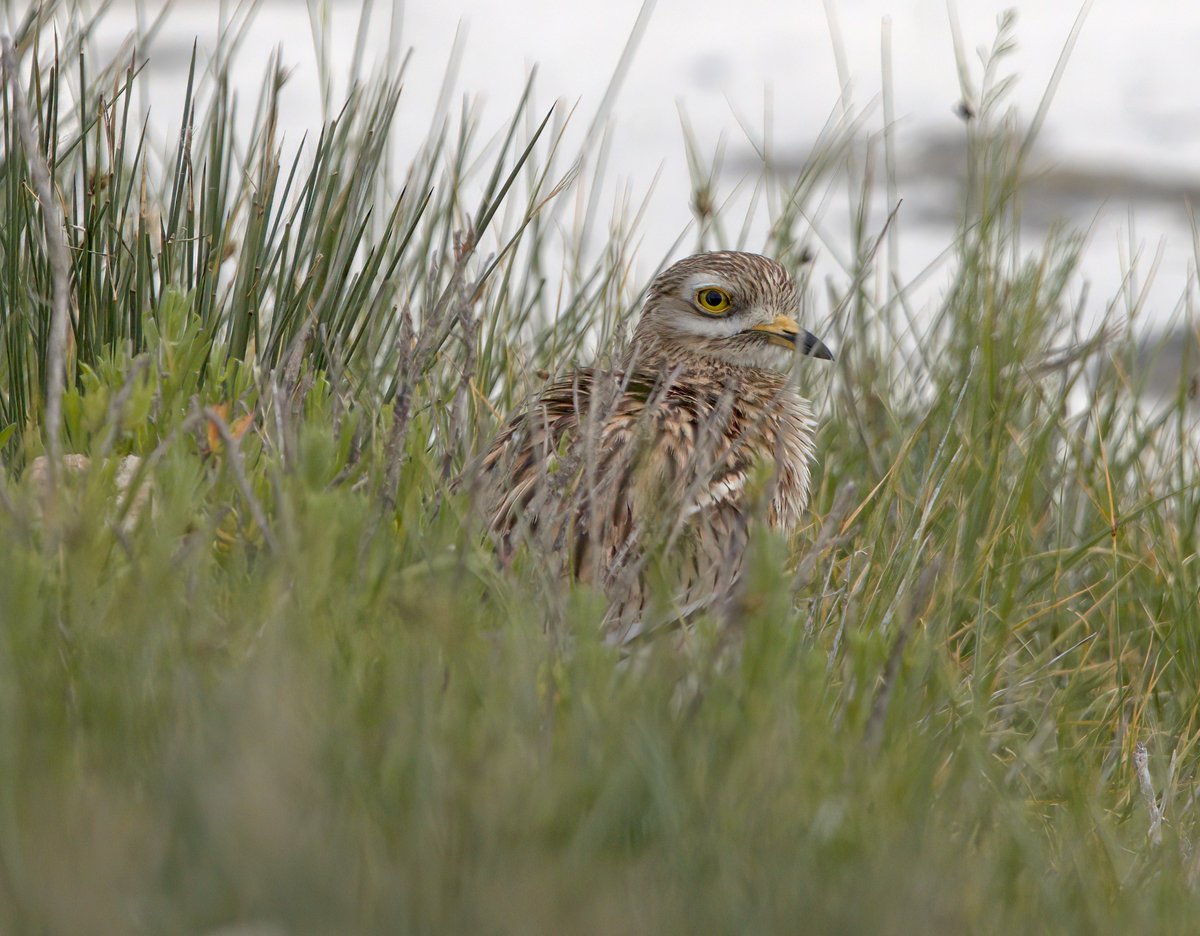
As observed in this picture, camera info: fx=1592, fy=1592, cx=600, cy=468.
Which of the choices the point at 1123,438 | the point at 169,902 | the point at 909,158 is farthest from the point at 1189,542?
the point at 909,158

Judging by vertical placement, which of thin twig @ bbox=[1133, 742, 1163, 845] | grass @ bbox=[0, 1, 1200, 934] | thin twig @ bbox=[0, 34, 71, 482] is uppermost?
thin twig @ bbox=[0, 34, 71, 482]

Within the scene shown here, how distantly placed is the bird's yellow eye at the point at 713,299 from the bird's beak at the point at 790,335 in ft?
0.38

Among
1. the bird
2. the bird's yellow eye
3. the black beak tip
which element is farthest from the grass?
the bird's yellow eye

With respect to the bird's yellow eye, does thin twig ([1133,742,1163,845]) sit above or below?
below

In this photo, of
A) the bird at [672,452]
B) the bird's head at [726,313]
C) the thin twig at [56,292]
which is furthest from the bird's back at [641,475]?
the thin twig at [56,292]

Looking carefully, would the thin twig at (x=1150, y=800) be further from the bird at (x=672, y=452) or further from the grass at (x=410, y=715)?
the bird at (x=672, y=452)

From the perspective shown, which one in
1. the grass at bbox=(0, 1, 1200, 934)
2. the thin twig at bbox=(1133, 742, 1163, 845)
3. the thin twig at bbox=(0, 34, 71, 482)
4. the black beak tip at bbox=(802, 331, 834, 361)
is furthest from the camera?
the black beak tip at bbox=(802, 331, 834, 361)

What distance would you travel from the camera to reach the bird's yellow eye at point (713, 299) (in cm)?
482

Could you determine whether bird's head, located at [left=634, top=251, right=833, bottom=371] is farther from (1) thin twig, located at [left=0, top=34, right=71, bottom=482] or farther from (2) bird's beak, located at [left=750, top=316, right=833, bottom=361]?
(1) thin twig, located at [left=0, top=34, right=71, bottom=482]

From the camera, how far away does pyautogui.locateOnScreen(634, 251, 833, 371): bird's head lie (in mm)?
4773

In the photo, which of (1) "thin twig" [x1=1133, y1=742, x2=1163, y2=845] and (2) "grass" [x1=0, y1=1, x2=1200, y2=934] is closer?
(2) "grass" [x1=0, y1=1, x2=1200, y2=934]

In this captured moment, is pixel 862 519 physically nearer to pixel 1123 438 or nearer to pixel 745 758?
pixel 1123 438

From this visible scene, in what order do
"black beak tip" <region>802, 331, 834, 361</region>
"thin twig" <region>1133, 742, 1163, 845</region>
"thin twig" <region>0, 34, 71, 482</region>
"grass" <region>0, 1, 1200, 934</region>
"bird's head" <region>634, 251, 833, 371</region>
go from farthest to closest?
"bird's head" <region>634, 251, 833, 371</region> < "black beak tip" <region>802, 331, 834, 361</region> < "thin twig" <region>1133, 742, 1163, 845</region> < "thin twig" <region>0, 34, 71, 482</region> < "grass" <region>0, 1, 1200, 934</region>

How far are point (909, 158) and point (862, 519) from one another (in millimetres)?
6357
